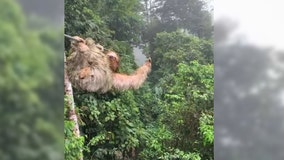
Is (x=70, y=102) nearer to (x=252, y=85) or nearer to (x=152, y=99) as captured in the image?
(x=152, y=99)

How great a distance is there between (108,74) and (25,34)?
104 centimetres

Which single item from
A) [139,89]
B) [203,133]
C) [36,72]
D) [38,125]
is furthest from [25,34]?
[203,133]

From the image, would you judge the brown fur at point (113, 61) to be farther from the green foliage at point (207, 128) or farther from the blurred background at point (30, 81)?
the blurred background at point (30, 81)

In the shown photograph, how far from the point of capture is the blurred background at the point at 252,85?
1.57 metres

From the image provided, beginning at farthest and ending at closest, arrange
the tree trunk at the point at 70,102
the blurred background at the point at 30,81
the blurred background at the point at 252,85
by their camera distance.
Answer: the tree trunk at the point at 70,102, the blurred background at the point at 252,85, the blurred background at the point at 30,81

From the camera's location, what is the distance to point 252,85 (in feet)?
5.21

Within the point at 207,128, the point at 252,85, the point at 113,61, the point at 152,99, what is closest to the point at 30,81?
the point at 252,85

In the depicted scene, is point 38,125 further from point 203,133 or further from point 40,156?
Result: point 203,133

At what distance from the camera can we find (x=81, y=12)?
6.92 feet

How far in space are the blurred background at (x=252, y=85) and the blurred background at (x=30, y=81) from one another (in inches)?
31.1

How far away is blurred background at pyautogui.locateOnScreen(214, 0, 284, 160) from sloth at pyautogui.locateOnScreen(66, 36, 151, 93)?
651 mm

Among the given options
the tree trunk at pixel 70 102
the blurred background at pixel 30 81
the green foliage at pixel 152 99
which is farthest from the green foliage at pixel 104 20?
the blurred background at pixel 30 81

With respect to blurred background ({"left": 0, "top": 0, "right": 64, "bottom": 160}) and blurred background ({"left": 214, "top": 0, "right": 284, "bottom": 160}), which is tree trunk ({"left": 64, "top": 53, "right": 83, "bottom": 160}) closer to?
blurred background ({"left": 214, "top": 0, "right": 284, "bottom": 160})

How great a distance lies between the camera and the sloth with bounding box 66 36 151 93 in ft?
6.66
